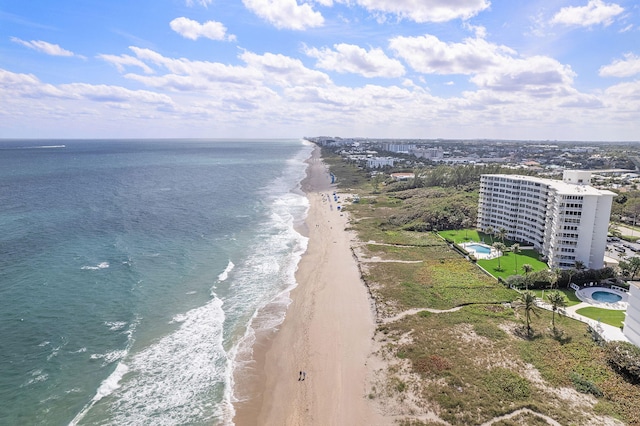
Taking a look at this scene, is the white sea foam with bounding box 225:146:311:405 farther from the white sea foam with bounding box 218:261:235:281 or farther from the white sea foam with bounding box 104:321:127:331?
the white sea foam with bounding box 104:321:127:331

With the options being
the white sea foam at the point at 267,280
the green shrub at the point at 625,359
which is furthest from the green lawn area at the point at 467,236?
the green shrub at the point at 625,359

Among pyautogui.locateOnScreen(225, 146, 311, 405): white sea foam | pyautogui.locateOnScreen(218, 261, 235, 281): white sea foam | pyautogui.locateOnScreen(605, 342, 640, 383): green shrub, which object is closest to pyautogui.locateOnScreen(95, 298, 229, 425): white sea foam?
pyautogui.locateOnScreen(225, 146, 311, 405): white sea foam

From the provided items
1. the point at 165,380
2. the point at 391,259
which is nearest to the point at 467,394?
the point at 165,380

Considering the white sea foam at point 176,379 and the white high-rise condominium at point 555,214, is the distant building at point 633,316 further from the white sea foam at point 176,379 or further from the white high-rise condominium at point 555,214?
the white sea foam at point 176,379

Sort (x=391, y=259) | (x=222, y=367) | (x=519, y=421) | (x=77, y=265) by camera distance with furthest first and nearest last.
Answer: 1. (x=391, y=259)
2. (x=77, y=265)
3. (x=222, y=367)
4. (x=519, y=421)

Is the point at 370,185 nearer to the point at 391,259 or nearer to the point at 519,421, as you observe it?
the point at 391,259

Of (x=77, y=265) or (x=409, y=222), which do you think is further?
(x=409, y=222)

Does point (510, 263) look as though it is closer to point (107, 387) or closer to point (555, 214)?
point (555, 214)

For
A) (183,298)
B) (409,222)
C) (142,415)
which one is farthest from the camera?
(409,222)
